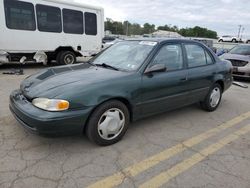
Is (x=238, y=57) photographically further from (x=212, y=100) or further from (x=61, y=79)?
(x=61, y=79)

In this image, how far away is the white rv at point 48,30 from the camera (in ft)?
27.0

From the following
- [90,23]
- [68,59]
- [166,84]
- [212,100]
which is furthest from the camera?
[90,23]

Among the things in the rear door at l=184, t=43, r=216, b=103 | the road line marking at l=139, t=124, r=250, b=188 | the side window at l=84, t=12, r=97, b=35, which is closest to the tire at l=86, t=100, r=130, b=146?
the road line marking at l=139, t=124, r=250, b=188

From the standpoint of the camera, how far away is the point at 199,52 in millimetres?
4465

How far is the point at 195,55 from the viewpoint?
4.35 meters

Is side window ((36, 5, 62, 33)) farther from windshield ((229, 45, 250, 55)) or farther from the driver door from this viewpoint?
windshield ((229, 45, 250, 55))

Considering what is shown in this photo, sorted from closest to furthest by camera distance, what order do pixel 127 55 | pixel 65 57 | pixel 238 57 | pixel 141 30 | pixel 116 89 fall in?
pixel 116 89, pixel 127 55, pixel 238 57, pixel 65 57, pixel 141 30

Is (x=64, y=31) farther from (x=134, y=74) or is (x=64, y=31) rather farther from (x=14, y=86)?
(x=134, y=74)

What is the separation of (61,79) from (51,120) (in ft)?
2.36

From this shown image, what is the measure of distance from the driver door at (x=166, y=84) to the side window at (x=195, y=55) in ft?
0.74

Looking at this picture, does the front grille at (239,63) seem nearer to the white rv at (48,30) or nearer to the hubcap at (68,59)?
the white rv at (48,30)

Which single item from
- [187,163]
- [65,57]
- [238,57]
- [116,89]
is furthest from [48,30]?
[187,163]

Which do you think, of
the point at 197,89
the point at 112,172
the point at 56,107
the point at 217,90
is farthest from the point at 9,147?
the point at 217,90

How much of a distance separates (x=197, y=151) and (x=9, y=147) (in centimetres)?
259
